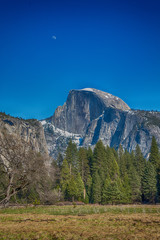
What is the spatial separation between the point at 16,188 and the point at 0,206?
312 cm

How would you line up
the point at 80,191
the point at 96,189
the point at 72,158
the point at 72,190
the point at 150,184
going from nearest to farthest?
the point at 72,190 < the point at 96,189 < the point at 150,184 < the point at 80,191 < the point at 72,158

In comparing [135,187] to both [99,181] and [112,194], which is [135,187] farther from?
[112,194]

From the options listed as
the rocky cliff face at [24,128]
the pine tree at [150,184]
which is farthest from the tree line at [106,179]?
the rocky cliff face at [24,128]

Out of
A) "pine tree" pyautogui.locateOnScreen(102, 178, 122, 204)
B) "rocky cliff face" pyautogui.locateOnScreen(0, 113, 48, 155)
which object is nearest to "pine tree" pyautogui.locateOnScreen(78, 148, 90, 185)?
"pine tree" pyautogui.locateOnScreen(102, 178, 122, 204)

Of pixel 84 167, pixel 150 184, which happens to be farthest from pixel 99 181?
pixel 150 184

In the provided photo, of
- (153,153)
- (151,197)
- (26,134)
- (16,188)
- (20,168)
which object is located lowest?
(151,197)

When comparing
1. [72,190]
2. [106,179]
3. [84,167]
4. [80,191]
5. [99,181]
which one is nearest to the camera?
[106,179]

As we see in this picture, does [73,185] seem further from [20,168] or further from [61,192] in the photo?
[20,168]

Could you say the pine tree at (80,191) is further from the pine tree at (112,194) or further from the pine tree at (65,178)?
the pine tree at (112,194)

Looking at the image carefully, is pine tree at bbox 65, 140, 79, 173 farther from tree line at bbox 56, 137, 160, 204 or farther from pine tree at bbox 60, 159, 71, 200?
pine tree at bbox 60, 159, 71, 200

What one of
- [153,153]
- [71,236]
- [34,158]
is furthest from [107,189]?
[71,236]

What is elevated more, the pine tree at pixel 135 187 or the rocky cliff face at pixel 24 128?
the rocky cliff face at pixel 24 128

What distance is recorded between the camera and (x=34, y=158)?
1133 inches

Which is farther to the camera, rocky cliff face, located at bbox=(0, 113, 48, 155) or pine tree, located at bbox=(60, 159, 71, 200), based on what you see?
rocky cliff face, located at bbox=(0, 113, 48, 155)
